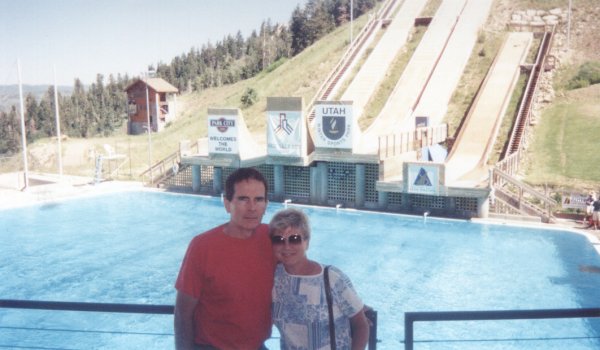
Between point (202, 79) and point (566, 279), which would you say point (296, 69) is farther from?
point (202, 79)

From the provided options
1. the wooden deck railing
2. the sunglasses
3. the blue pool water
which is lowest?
the blue pool water

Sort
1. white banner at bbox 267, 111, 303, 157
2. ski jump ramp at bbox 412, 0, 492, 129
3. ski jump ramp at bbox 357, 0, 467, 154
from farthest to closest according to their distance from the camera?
ski jump ramp at bbox 412, 0, 492, 129
ski jump ramp at bbox 357, 0, 467, 154
white banner at bbox 267, 111, 303, 157

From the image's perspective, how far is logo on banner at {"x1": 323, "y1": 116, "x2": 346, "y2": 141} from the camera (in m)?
20.5

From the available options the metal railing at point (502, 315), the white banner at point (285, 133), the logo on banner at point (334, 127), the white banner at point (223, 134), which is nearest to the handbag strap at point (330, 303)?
the metal railing at point (502, 315)

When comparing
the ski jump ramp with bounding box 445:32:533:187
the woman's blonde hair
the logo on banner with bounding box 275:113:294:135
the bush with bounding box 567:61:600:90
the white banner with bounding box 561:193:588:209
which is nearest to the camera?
the woman's blonde hair

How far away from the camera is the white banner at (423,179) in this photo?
61.7 ft

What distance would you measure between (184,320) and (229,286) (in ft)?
0.97

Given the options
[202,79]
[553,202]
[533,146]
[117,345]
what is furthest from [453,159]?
[202,79]

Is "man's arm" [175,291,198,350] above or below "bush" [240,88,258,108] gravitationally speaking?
below

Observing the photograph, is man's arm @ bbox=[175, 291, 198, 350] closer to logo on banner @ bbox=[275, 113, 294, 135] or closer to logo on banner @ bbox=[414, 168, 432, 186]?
logo on banner @ bbox=[414, 168, 432, 186]

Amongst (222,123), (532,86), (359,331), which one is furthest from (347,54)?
(359,331)

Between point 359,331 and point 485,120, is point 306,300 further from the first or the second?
point 485,120

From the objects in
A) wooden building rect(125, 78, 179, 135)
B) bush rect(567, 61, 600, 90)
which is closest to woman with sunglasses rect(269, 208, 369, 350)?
bush rect(567, 61, 600, 90)

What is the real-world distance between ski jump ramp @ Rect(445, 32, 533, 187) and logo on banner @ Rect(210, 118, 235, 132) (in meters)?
8.17
